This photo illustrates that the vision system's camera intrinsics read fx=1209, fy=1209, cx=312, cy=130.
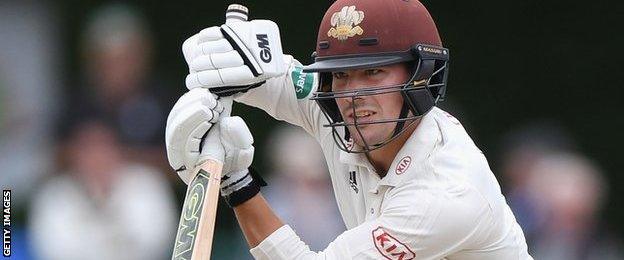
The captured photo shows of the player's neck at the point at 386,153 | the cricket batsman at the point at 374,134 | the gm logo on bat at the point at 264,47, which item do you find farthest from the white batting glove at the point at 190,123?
the player's neck at the point at 386,153

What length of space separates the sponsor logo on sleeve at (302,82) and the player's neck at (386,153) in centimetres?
32

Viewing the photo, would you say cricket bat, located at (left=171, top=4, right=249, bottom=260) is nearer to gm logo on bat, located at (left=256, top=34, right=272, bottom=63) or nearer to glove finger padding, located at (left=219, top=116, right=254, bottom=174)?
glove finger padding, located at (left=219, top=116, right=254, bottom=174)

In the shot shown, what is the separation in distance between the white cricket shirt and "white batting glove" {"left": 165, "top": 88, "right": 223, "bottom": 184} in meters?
0.18

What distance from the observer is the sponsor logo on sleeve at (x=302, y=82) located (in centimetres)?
332

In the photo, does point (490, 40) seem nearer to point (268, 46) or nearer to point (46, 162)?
point (46, 162)

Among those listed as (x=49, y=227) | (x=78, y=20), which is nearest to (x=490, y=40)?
(x=78, y=20)

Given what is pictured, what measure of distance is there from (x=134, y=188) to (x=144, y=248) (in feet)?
0.79

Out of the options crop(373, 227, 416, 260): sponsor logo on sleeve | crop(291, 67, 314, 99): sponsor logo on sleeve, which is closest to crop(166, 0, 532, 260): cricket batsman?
crop(373, 227, 416, 260): sponsor logo on sleeve

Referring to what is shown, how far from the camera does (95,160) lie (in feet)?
15.6

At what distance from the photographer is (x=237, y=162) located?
2979 millimetres

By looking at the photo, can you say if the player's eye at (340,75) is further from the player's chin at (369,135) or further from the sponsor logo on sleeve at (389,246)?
the sponsor logo on sleeve at (389,246)

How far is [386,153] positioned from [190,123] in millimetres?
537

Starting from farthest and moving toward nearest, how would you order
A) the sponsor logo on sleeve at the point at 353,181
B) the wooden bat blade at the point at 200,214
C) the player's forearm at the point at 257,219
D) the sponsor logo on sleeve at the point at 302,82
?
1. the sponsor logo on sleeve at the point at 302,82
2. the sponsor logo on sleeve at the point at 353,181
3. the player's forearm at the point at 257,219
4. the wooden bat blade at the point at 200,214

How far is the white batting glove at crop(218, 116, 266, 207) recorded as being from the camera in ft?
9.56
